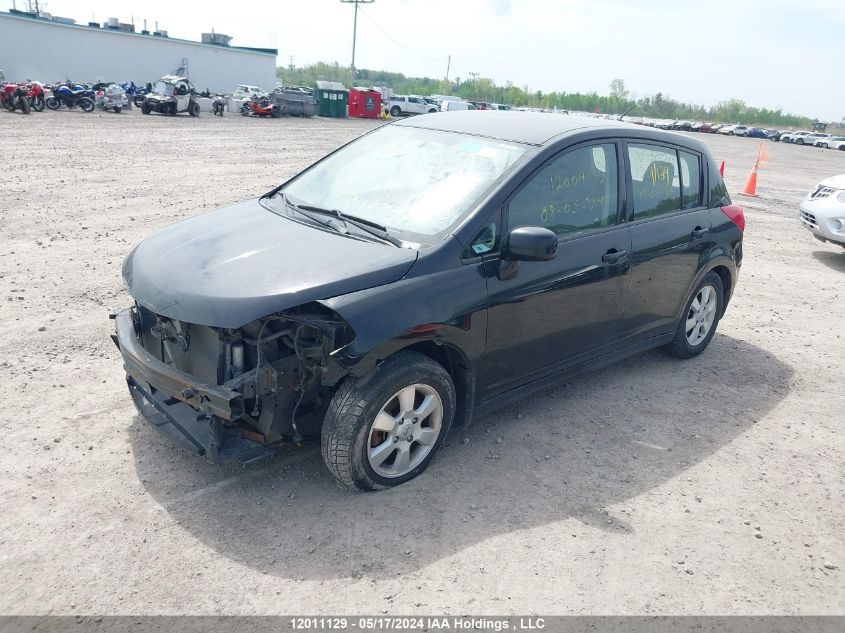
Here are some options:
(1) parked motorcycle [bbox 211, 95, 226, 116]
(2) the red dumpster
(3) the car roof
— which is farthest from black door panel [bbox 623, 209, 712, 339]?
(2) the red dumpster

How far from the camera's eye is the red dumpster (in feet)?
142

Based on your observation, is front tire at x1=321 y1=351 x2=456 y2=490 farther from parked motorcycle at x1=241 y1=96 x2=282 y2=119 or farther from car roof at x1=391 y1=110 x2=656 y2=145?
parked motorcycle at x1=241 y1=96 x2=282 y2=119

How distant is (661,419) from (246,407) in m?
2.90

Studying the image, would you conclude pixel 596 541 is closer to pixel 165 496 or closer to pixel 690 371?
pixel 165 496

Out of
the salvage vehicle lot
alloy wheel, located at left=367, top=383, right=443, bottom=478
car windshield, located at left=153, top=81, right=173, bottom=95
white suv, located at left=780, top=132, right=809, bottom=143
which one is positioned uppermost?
white suv, located at left=780, top=132, right=809, bottom=143

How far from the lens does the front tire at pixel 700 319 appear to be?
18.2 ft

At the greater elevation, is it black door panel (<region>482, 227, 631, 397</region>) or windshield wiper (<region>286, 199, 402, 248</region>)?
windshield wiper (<region>286, 199, 402, 248</region>)

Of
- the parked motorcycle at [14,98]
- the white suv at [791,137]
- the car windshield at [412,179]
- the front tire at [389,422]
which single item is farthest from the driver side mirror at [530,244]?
the white suv at [791,137]

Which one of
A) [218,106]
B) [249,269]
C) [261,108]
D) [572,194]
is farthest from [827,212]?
[261,108]

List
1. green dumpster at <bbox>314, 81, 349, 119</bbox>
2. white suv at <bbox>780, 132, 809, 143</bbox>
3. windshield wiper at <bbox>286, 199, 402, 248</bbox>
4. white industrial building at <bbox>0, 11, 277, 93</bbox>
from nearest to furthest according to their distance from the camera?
windshield wiper at <bbox>286, 199, 402, 248</bbox> → green dumpster at <bbox>314, 81, 349, 119</bbox> → white industrial building at <bbox>0, 11, 277, 93</bbox> → white suv at <bbox>780, 132, 809, 143</bbox>

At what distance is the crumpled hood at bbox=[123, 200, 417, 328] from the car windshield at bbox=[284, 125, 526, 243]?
0.33 meters

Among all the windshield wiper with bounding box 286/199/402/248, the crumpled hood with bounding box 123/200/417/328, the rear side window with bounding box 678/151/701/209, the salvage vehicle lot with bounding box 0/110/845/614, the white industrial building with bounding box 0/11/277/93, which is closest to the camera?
the salvage vehicle lot with bounding box 0/110/845/614

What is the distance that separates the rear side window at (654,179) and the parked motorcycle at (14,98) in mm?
26358

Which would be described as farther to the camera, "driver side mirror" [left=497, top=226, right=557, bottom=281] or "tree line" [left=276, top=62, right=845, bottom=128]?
"tree line" [left=276, top=62, right=845, bottom=128]
